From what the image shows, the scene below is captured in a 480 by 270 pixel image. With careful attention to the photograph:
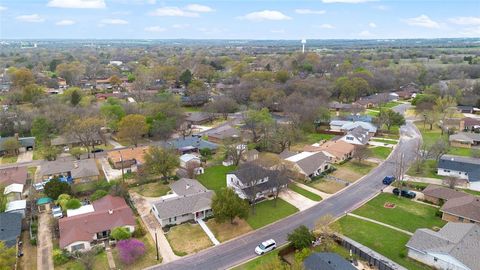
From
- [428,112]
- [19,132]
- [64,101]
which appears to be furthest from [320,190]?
[64,101]

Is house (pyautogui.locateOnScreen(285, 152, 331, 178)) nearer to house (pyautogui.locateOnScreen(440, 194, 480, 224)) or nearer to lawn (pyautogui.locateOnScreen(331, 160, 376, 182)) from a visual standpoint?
lawn (pyautogui.locateOnScreen(331, 160, 376, 182))

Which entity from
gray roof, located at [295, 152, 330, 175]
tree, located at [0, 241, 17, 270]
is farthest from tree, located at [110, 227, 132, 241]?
gray roof, located at [295, 152, 330, 175]

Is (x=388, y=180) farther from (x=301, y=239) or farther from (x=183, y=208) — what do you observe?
(x=183, y=208)

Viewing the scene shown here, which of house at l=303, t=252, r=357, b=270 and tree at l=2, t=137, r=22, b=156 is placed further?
tree at l=2, t=137, r=22, b=156

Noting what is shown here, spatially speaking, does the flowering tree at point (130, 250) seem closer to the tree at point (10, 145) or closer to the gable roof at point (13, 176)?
the gable roof at point (13, 176)

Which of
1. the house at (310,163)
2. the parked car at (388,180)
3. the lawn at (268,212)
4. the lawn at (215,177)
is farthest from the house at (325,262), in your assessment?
the parked car at (388,180)

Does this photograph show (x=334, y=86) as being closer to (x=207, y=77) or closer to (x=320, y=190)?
(x=207, y=77)
